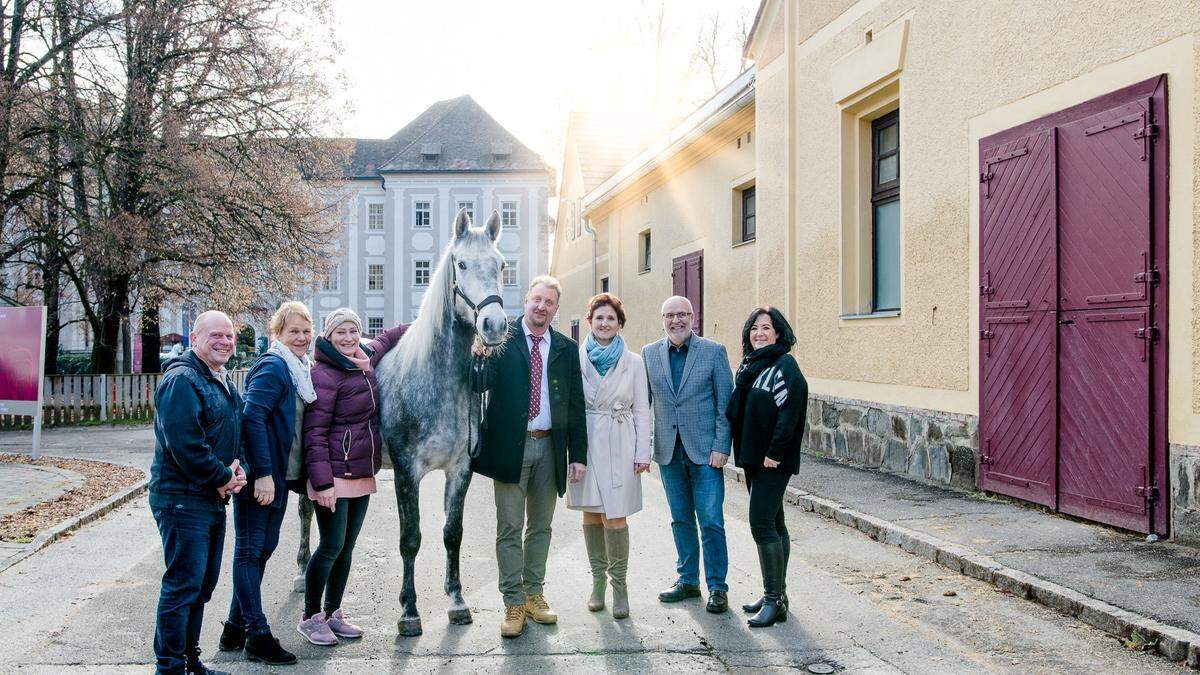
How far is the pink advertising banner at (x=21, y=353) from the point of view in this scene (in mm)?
13469

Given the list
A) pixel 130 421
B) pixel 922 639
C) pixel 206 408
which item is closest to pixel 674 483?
pixel 922 639

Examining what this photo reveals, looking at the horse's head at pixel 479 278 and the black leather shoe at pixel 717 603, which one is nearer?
the horse's head at pixel 479 278

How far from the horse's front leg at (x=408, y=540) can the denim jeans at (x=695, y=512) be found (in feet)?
4.74

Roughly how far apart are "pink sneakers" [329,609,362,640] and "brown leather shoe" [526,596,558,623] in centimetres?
91

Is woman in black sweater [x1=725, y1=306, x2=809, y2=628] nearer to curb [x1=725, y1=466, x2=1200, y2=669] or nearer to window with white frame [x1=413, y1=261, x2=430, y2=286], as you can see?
curb [x1=725, y1=466, x2=1200, y2=669]

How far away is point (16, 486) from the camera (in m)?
10.5

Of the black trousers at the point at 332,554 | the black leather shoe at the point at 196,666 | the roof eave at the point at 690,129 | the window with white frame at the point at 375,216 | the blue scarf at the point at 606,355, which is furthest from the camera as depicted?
the window with white frame at the point at 375,216

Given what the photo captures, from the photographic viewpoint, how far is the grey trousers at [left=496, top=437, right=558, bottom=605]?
532 centimetres

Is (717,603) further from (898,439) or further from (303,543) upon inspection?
(898,439)

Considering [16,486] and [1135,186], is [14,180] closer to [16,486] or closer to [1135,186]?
[16,486]

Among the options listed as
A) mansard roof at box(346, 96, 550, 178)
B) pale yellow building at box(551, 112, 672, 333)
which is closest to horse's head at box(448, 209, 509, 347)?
pale yellow building at box(551, 112, 672, 333)

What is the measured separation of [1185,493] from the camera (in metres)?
6.64

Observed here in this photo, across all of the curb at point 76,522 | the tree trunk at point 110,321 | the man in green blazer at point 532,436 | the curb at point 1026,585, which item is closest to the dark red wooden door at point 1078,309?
the curb at point 1026,585

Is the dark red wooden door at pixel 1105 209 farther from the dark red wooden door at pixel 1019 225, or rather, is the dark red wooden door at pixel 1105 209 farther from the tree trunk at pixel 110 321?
the tree trunk at pixel 110 321
